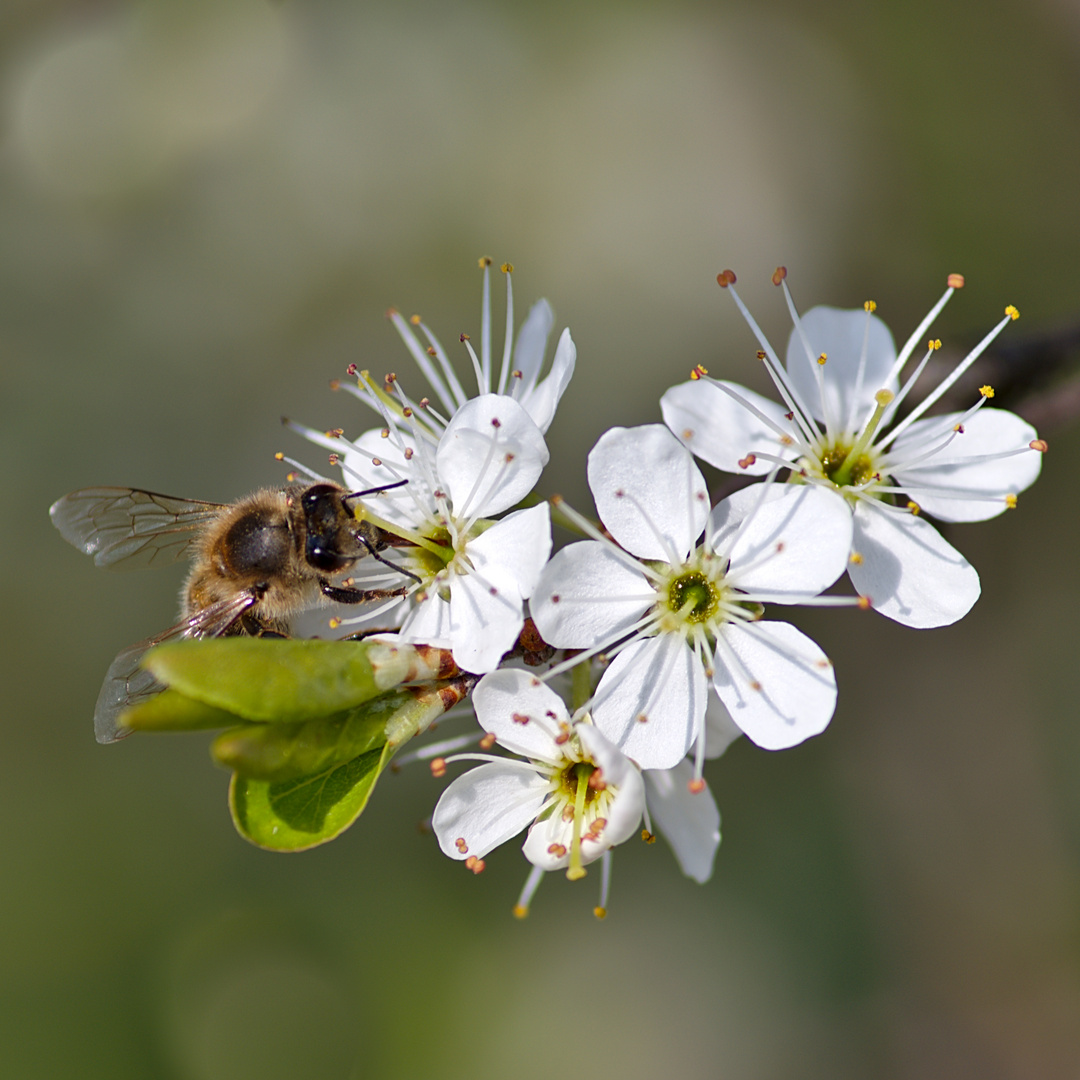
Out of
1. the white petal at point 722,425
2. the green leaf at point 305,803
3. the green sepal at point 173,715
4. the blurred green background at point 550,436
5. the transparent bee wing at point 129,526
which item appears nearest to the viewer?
the green sepal at point 173,715

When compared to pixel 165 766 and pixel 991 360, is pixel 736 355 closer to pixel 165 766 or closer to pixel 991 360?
pixel 991 360

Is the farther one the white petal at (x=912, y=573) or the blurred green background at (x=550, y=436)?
the blurred green background at (x=550, y=436)

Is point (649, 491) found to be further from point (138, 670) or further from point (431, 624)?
point (138, 670)

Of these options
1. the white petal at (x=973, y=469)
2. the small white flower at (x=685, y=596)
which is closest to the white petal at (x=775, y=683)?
the small white flower at (x=685, y=596)

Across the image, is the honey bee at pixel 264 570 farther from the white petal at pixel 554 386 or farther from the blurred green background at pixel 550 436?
the blurred green background at pixel 550 436

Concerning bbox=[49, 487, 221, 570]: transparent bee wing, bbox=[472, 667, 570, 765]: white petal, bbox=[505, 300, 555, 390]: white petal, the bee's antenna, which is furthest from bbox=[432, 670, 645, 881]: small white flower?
bbox=[49, 487, 221, 570]: transparent bee wing

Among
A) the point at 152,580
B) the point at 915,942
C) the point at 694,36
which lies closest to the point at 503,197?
the point at 694,36

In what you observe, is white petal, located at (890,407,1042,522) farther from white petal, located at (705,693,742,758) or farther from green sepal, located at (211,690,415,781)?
green sepal, located at (211,690,415,781)

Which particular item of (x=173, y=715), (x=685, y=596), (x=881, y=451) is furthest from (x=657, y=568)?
(x=173, y=715)
